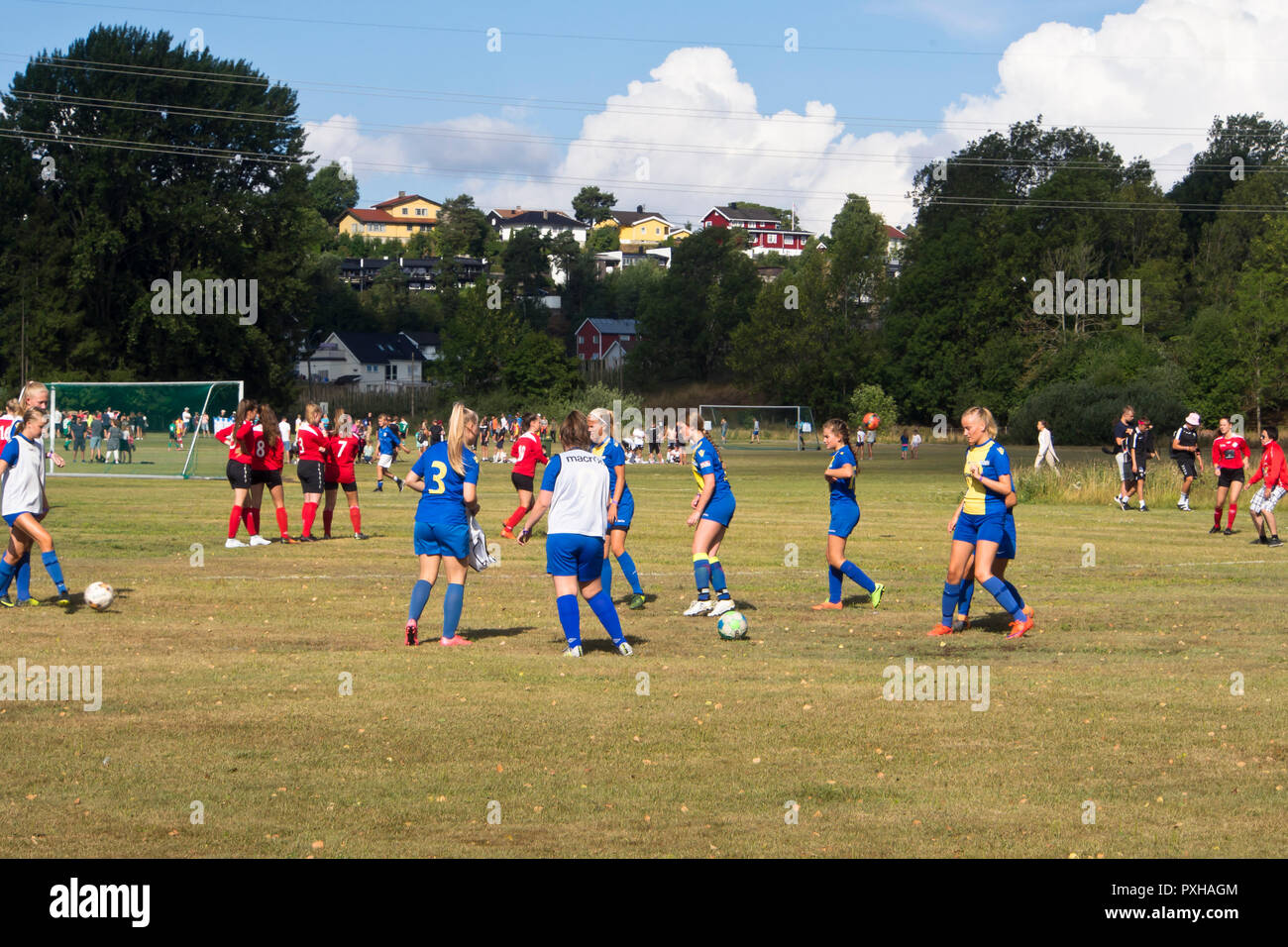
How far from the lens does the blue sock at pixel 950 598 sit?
1238 cm

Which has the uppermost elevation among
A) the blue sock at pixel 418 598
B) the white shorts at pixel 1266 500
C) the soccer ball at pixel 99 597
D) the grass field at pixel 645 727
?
the white shorts at pixel 1266 500

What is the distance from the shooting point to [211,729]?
8.59 metres

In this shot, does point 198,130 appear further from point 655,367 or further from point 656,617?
point 656,617

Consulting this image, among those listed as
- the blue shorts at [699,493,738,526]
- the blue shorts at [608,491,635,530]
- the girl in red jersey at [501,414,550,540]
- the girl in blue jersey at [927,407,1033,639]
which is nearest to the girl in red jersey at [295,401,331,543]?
the girl in red jersey at [501,414,550,540]

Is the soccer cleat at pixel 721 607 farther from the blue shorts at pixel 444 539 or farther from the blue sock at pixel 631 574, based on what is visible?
the blue shorts at pixel 444 539

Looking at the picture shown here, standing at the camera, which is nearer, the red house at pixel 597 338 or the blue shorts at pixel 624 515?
the blue shorts at pixel 624 515

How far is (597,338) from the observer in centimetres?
13538

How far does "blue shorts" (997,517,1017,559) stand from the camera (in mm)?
12148

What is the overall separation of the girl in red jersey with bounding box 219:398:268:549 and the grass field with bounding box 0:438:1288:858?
263cm

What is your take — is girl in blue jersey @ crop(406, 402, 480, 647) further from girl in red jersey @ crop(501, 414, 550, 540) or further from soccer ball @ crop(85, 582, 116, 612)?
girl in red jersey @ crop(501, 414, 550, 540)

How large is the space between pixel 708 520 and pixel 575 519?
3.48 metres

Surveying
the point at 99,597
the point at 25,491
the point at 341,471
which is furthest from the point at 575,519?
the point at 341,471

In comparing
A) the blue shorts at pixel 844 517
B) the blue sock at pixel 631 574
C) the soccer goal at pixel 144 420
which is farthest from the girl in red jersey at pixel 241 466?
the soccer goal at pixel 144 420

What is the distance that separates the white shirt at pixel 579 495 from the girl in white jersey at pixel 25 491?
572 centimetres
